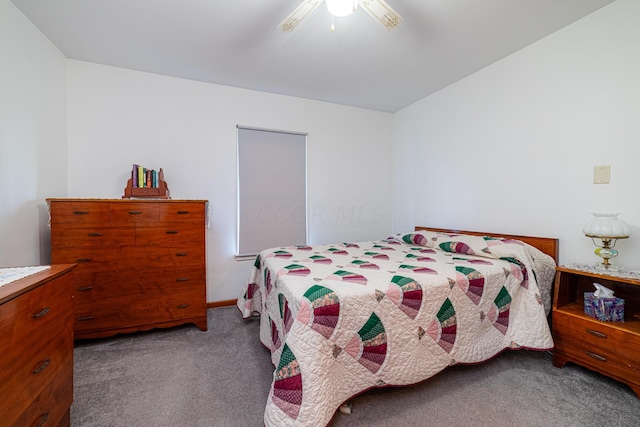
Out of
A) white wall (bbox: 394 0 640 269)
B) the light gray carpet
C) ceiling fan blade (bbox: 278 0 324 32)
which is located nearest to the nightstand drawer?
the light gray carpet

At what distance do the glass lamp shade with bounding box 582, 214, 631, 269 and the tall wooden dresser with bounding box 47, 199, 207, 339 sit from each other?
9.25 ft

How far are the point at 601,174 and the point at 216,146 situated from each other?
329 centimetres

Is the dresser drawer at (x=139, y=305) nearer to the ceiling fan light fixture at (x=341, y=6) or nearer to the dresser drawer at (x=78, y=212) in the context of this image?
the dresser drawer at (x=78, y=212)

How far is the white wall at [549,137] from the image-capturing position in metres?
1.67

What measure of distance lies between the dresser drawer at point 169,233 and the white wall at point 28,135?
0.69 meters

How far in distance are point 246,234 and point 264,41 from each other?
6.17 feet

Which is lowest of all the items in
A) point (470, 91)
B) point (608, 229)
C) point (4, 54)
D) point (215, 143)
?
point (608, 229)

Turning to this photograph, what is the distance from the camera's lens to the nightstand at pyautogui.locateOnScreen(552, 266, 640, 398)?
4.56 feet

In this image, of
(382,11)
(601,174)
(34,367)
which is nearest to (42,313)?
(34,367)

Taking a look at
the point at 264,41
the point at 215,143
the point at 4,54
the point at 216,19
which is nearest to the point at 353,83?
the point at 264,41

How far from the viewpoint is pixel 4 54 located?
5.25 feet

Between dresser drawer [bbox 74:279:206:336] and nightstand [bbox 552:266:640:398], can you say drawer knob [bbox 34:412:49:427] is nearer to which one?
dresser drawer [bbox 74:279:206:336]

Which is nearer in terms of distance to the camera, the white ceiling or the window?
the white ceiling

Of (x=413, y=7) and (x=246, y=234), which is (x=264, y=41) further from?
(x=246, y=234)
